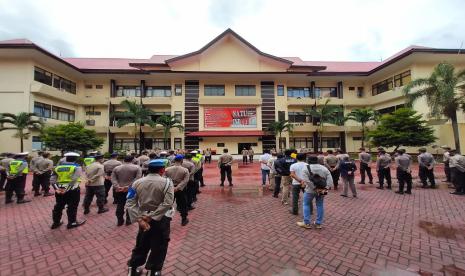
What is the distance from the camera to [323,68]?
89.2 feet

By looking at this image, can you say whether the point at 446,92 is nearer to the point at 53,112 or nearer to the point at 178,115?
the point at 178,115

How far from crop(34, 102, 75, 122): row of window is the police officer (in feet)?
74.8

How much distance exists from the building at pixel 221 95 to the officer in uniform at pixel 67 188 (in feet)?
63.7

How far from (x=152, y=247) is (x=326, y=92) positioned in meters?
30.7

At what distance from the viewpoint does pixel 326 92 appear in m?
29.2

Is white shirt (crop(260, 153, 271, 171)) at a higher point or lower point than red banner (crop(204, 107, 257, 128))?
lower

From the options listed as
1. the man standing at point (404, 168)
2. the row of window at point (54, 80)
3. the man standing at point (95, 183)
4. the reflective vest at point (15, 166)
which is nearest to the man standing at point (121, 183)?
the man standing at point (95, 183)

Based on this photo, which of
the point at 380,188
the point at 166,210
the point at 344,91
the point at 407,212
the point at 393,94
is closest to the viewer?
the point at 166,210

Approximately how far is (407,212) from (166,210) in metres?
6.80

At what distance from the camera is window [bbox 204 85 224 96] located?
2662 centimetres

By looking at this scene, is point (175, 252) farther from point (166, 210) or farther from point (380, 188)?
point (380, 188)

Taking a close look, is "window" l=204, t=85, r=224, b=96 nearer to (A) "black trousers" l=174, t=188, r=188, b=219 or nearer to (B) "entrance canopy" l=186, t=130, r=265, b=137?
(B) "entrance canopy" l=186, t=130, r=265, b=137

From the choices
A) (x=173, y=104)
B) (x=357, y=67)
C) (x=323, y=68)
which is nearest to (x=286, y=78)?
(x=323, y=68)

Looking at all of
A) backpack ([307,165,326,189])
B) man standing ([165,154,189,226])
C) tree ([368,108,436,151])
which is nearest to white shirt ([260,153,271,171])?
backpack ([307,165,326,189])
